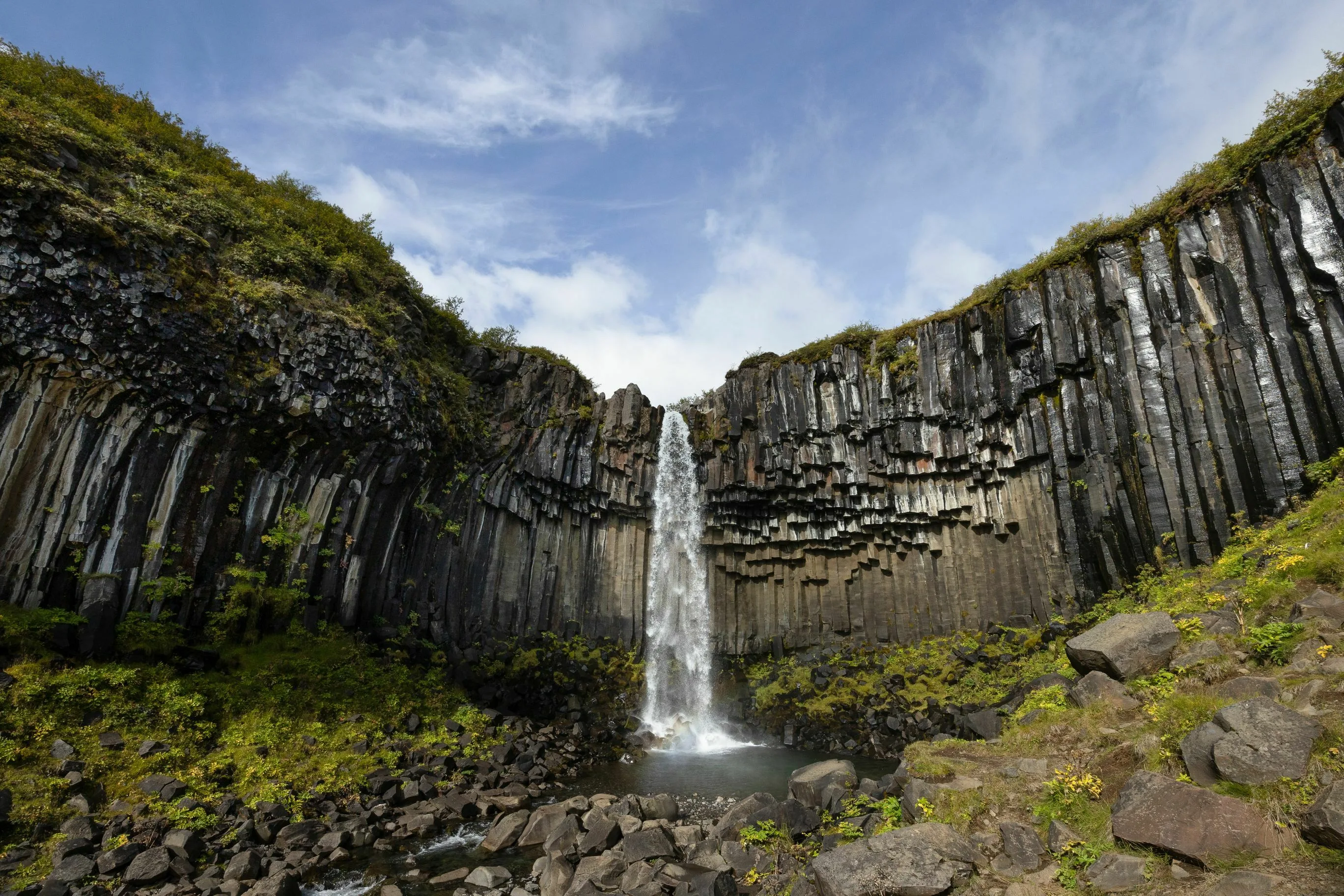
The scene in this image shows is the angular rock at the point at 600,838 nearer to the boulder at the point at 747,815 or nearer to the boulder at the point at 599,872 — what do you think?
the boulder at the point at 747,815

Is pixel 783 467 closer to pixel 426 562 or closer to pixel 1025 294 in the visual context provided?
pixel 1025 294

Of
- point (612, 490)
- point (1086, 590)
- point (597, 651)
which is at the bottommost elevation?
point (597, 651)

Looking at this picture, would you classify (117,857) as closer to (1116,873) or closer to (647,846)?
(647,846)

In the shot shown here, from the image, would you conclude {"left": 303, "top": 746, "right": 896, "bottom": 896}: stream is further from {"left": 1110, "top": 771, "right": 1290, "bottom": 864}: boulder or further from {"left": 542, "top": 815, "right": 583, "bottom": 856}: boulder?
{"left": 1110, "top": 771, "right": 1290, "bottom": 864}: boulder

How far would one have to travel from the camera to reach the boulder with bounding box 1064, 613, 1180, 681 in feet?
25.8

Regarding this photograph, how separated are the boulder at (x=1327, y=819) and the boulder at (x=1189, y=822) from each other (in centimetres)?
17

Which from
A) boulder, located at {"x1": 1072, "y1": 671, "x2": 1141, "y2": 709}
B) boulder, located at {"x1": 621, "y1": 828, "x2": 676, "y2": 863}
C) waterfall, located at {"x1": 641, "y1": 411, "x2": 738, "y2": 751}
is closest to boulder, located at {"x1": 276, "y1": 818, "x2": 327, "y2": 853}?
boulder, located at {"x1": 621, "y1": 828, "x2": 676, "y2": 863}

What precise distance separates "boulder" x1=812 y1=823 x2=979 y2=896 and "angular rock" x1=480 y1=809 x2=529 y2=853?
592cm

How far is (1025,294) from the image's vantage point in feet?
64.6

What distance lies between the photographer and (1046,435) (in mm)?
18891

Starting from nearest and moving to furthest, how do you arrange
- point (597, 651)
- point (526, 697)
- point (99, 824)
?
point (99, 824) → point (526, 697) → point (597, 651)

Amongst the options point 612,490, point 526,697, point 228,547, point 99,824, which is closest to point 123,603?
point 228,547

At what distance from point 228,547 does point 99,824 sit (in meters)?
7.04

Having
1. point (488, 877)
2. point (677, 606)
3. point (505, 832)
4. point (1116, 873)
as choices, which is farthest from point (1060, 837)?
point (677, 606)
